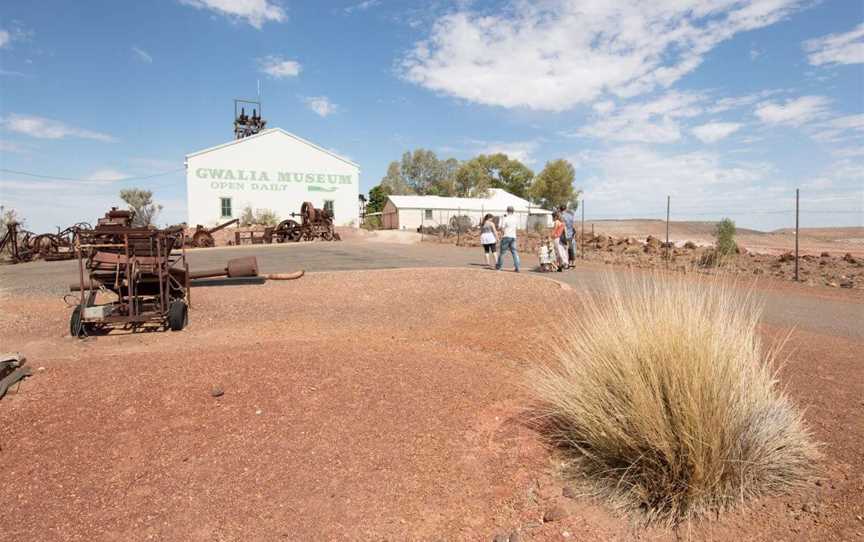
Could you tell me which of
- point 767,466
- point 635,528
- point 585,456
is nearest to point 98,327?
point 585,456

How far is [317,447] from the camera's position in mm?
3594

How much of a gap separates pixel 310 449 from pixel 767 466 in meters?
2.94

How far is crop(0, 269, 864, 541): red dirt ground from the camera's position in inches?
112

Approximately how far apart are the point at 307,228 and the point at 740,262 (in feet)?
67.1

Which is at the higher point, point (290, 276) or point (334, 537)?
point (290, 276)

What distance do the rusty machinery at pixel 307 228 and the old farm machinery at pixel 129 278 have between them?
19.8 metres

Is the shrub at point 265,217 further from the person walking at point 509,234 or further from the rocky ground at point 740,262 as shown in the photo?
the person walking at point 509,234

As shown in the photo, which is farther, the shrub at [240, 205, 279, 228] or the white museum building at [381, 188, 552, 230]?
the white museum building at [381, 188, 552, 230]

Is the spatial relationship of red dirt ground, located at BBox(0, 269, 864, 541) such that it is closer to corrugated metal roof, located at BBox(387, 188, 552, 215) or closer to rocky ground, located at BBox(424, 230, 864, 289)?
rocky ground, located at BBox(424, 230, 864, 289)

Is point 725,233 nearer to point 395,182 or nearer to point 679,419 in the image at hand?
point 679,419

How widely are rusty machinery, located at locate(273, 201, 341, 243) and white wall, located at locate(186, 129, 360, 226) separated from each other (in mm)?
9005

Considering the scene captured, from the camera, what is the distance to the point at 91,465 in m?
3.40

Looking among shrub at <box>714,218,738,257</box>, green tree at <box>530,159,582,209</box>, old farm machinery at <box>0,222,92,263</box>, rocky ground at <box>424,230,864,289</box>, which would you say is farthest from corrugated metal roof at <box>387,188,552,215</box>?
old farm machinery at <box>0,222,92,263</box>

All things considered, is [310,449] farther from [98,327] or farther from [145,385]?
[98,327]
